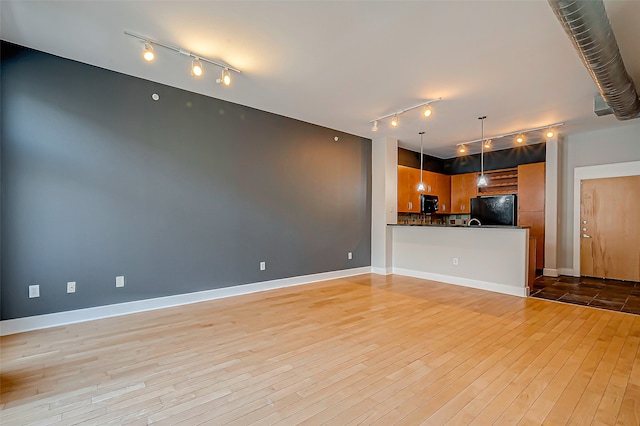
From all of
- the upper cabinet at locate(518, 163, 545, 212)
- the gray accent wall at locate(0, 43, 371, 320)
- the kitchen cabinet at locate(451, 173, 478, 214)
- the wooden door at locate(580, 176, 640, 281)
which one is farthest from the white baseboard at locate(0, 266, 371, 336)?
the wooden door at locate(580, 176, 640, 281)

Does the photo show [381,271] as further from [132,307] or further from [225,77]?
[225,77]

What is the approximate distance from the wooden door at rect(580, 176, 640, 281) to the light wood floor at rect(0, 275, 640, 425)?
2.87m

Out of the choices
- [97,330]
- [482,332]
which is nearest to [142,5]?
[97,330]

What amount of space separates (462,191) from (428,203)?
129cm

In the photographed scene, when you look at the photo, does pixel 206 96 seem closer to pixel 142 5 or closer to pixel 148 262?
pixel 142 5

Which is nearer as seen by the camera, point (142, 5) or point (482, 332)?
point (142, 5)

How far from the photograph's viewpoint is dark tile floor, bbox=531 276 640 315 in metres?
4.12

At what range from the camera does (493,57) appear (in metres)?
3.15

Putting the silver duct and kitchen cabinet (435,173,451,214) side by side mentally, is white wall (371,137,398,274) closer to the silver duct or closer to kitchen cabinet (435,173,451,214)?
kitchen cabinet (435,173,451,214)

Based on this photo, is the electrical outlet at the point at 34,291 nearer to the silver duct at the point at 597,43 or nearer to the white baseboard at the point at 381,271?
the silver duct at the point at 597,43

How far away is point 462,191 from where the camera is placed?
26.3 ft

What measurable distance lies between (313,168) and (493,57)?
3168 mm

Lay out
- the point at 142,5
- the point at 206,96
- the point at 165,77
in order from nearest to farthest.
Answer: the point at 142,5
the point at 165,77
the point at 206,96

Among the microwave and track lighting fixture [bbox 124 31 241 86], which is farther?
the microwave
